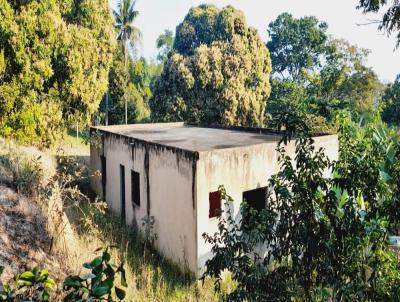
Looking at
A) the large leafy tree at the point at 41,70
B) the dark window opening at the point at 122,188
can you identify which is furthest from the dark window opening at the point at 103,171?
the large leafy tree at the point at 41,70

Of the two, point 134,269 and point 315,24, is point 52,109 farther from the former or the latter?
point 315,24

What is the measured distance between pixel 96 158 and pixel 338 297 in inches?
539

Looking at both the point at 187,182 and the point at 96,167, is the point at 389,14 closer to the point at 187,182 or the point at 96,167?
the point at 187,182

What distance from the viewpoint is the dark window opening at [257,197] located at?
1072cm

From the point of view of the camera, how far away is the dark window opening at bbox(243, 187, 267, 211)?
1072 centimetres

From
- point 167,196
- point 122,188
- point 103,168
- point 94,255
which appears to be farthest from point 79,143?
point 94,255

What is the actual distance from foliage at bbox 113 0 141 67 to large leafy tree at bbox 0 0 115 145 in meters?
18.7

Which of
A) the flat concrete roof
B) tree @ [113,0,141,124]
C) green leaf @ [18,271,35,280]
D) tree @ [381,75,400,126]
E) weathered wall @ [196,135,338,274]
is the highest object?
tree @ [113,0,141,124]

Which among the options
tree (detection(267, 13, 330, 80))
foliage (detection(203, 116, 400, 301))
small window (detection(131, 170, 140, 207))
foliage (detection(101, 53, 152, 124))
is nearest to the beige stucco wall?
small window (detection(131, 170, 140, 207))

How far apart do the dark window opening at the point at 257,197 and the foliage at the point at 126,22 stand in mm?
26682

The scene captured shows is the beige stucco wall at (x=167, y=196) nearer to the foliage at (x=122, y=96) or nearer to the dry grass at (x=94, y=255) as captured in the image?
the dry grass at (x=94, y=255)

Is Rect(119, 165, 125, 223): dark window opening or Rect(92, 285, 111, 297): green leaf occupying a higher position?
Rect(92, 285, 111, 297): green leaf

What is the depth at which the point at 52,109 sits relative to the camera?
557 inches

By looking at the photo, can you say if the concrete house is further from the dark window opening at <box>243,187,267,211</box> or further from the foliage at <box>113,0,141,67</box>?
the foliage at <box>113,0,141,67</box>
